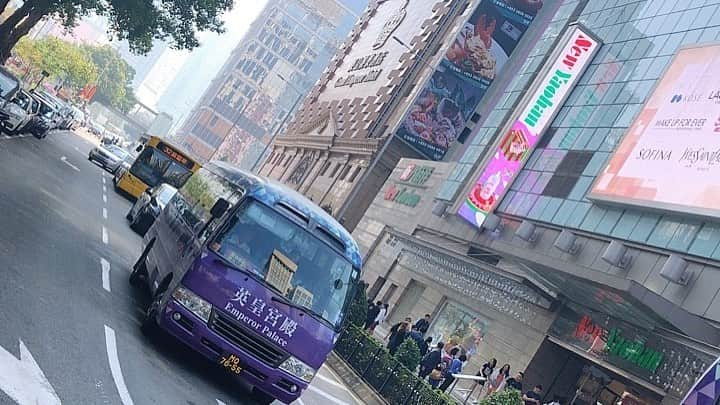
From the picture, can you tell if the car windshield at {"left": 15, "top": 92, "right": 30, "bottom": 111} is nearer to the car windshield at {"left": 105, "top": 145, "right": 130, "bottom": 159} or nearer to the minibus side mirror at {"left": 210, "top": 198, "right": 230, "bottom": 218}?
the car windshield at {"left": 105, "top": 145, "right": 130, "bottom": 159}

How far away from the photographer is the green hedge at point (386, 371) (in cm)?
1803

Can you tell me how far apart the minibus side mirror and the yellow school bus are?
20041 millimetres

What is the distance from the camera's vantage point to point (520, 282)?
27141 mm

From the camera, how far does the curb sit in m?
19.2

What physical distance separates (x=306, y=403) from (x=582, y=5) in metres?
29.8

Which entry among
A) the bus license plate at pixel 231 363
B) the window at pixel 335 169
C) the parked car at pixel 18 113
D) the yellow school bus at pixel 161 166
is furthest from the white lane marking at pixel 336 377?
the window at pixel 335 169

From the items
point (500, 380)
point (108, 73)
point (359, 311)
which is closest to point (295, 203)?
point (359, 311)

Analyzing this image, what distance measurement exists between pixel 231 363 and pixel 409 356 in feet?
29.9

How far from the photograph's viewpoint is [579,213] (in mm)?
28312

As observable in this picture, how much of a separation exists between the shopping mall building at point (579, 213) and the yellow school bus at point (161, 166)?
10.7 meters

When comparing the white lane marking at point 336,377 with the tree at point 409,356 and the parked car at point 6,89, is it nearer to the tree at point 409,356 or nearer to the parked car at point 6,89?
the tree at point 409,356

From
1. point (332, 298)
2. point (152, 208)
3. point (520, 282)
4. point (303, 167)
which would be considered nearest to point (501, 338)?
point (520, 282)

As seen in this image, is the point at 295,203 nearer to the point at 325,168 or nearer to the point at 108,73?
the point at 325,168

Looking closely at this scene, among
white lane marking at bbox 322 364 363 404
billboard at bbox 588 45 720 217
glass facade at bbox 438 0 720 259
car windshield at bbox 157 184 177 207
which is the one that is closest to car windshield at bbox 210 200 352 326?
white lane marking at bbox 322 364 363 404
